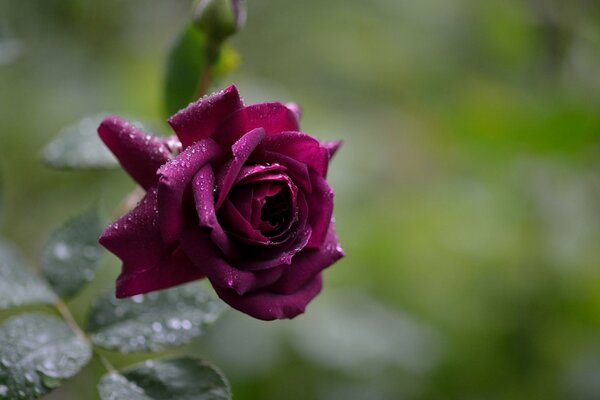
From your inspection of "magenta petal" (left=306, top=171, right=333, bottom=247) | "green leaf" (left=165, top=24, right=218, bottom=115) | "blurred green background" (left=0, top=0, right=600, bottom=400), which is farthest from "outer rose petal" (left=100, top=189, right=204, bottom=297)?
"blurred green background" (left=0, top=0, right=600, bottom=400)

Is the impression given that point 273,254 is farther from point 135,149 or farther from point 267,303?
point 135,149

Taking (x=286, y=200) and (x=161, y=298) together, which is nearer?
(x=286, y=200)

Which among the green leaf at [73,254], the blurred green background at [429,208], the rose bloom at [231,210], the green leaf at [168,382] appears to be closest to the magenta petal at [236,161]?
the rose bloom at [231,210]

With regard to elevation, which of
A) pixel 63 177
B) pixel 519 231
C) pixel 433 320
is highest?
pixel 63 177

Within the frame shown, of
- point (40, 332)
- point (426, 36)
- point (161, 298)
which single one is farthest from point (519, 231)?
point (40, 332)

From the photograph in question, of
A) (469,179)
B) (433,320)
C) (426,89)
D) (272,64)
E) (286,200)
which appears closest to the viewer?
(286,200)

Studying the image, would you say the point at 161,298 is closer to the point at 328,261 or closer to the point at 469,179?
the point at 328,261

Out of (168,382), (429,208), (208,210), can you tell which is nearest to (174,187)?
(208,210)

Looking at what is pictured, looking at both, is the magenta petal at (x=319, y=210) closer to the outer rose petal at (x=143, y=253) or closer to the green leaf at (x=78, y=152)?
the outer rose petal at (x=143, y=253)
